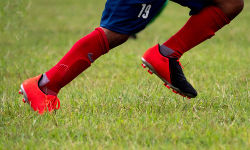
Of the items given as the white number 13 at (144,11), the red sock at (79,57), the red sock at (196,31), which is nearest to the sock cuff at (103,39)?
the red sock at (79,57)

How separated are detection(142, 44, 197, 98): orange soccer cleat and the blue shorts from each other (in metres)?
0.27

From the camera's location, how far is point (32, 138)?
108 inches

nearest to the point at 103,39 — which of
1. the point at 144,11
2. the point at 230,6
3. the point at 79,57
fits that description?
the point at 79,57

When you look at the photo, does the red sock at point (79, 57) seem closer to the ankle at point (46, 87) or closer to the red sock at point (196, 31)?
the ankle at point (46, 87)

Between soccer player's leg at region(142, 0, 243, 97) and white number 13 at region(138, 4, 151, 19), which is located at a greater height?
white number 13 at region(138, 4, 151, 19)

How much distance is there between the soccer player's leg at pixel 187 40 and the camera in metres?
3.34

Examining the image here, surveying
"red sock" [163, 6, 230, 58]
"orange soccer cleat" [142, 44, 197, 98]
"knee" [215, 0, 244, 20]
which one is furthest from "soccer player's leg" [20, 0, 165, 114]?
"knee" [215, 0, 244, 20]

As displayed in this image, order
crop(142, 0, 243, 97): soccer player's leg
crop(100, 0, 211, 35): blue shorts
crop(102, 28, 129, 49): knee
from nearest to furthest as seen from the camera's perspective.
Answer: crop(100, 0, 211, 35): blue shorts
crop(102, 28, 129, 49): knee
crop(142, 0, 243, 97): soccer player's leg

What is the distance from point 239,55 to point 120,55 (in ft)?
5.66

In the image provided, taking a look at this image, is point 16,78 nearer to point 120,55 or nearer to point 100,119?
point 120,55

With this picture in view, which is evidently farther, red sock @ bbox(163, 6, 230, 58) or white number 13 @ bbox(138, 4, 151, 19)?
red sock @ bbox(163, 6, 230, 58)

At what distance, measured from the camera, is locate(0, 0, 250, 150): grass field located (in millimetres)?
2664

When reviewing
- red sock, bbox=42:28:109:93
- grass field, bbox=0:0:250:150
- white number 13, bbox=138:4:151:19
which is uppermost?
white number 13, bbox=138:4:151:19

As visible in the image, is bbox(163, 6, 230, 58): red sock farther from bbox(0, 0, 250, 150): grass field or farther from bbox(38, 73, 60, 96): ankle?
bbox(38, 73, 60, 96): ankle
